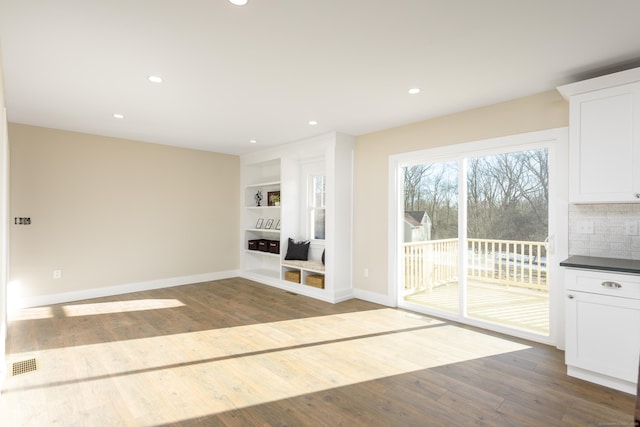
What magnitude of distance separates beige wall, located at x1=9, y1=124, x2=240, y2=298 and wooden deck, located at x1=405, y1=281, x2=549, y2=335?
444 centimetres

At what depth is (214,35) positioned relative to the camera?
7.48ft

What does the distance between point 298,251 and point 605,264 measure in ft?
13.4

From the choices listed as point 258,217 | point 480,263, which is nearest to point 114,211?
point 258,217

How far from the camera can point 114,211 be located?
17.4 feet

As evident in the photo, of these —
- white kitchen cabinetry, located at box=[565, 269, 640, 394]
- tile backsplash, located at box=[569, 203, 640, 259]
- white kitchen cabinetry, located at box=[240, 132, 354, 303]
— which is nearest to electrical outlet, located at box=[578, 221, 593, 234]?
tile backsplash, located at box=[569, 203, 640, 259]

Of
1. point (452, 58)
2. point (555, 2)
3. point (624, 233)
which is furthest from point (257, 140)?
point (624, 233)

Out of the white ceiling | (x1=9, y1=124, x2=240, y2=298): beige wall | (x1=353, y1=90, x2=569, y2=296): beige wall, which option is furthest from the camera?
(x1=9, y1=124, x2=240, y2=298): beige wall

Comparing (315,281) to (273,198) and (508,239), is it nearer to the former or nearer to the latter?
(273,198)

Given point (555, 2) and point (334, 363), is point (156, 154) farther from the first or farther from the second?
point (555, 2)

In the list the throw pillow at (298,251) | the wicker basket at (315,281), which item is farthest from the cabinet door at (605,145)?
the throw pillow at (298,251)

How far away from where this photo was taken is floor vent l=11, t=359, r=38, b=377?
2.69m

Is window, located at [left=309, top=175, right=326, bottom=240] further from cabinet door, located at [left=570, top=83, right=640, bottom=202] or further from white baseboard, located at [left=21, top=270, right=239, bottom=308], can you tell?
cabinet door, located at [left=570, top=83, right=640, bottom=202]

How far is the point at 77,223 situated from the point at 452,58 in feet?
17.9

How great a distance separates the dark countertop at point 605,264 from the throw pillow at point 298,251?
372 cm
